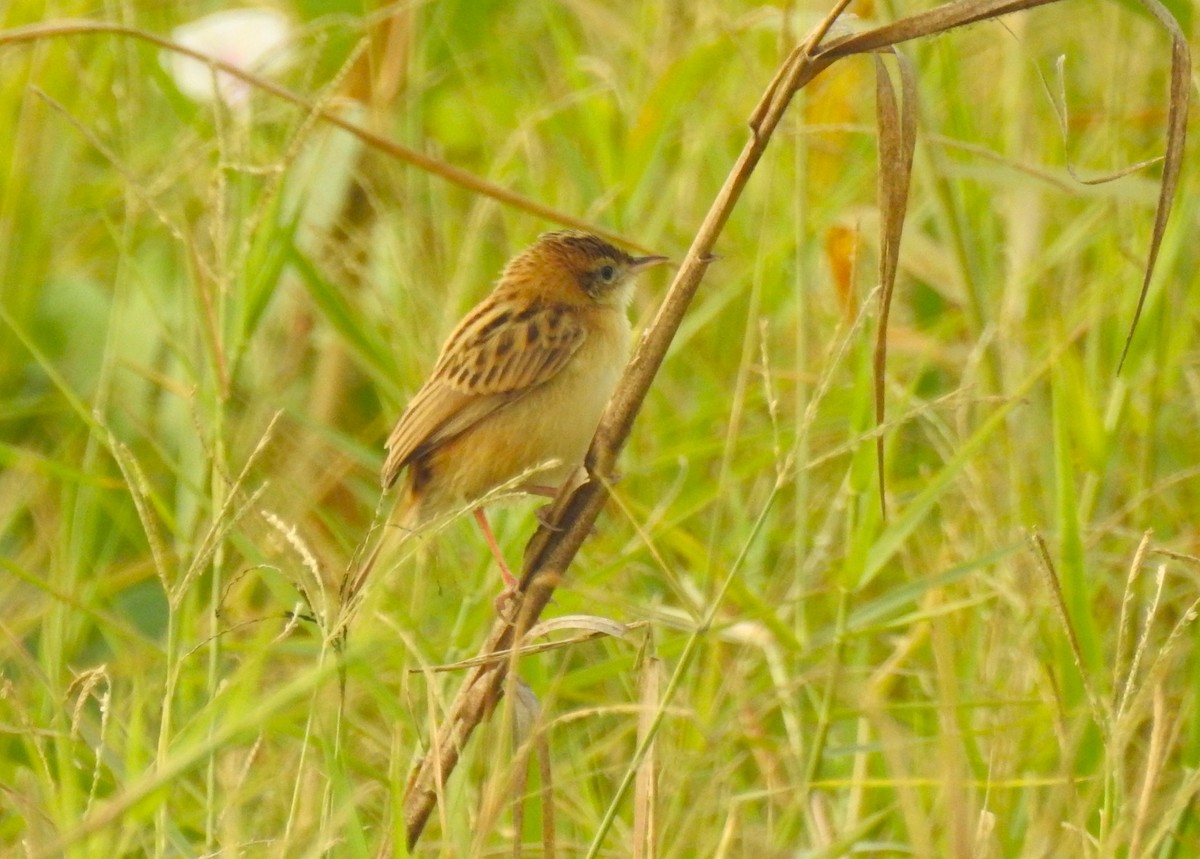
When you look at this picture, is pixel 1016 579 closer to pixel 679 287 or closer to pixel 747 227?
pixel 679 287

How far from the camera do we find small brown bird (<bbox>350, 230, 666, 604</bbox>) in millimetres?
3631

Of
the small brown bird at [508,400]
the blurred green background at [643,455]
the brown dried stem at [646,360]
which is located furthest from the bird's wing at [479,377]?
the brown dried stem at [646,360]

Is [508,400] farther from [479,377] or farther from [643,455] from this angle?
[643,455]

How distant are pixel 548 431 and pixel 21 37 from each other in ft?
4.36

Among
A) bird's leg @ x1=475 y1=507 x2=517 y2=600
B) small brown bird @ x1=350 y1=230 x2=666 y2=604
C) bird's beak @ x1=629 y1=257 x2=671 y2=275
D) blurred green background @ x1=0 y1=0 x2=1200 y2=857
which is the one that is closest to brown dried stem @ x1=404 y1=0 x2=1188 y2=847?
blurred green background @ x1=0 y1=0 x2=1200 y2=857

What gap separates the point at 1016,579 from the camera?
3398mm

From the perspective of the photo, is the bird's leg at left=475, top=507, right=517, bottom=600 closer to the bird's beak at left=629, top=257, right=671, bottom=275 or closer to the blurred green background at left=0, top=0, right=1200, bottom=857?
the blurred green background at left=0, top=0, right=1200, bottom=857

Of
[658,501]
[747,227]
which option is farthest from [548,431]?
[747,227]

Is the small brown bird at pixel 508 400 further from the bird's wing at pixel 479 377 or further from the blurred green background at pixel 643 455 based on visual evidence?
the blurred green background at pixel 643 455

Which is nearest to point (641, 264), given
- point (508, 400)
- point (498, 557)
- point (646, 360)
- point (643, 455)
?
point (508, 400)

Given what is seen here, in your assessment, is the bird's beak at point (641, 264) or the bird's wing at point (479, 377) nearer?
the bird's wing at point (479, 377)

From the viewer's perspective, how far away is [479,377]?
12.1 ft

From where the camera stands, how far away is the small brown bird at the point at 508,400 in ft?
11.9

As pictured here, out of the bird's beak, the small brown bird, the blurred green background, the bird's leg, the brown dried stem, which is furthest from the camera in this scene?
the bird's beak
